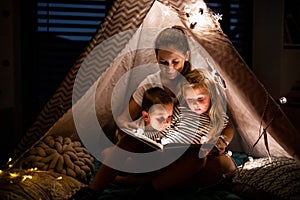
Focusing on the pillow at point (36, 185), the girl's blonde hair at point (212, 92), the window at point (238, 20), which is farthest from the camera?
the window at point (238, 20)

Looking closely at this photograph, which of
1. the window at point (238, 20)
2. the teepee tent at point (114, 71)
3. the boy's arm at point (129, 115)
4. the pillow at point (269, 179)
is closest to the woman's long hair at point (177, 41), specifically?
the teepee tent at point (114, 71)

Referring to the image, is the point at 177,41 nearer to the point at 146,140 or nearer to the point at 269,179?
the point at 146,140

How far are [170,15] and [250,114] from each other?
23.1 inches

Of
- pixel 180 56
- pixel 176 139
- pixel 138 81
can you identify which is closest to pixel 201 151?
pixel 176 139

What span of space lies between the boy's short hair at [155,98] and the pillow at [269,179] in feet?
1.27

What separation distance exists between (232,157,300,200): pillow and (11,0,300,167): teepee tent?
0.07 m

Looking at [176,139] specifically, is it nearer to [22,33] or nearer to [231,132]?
[231,132]

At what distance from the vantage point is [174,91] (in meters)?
1.63

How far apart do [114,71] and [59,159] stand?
1.41 feet

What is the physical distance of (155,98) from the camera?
157 centimetres

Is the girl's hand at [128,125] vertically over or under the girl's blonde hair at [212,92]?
under

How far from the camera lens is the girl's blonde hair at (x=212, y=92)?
158 cm

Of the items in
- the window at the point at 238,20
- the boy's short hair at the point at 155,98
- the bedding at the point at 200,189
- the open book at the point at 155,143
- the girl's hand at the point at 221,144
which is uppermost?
the window at the point at 238,20

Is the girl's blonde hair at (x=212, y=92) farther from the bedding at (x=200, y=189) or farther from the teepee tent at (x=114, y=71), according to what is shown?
the bedding at (x=200, y=189)
